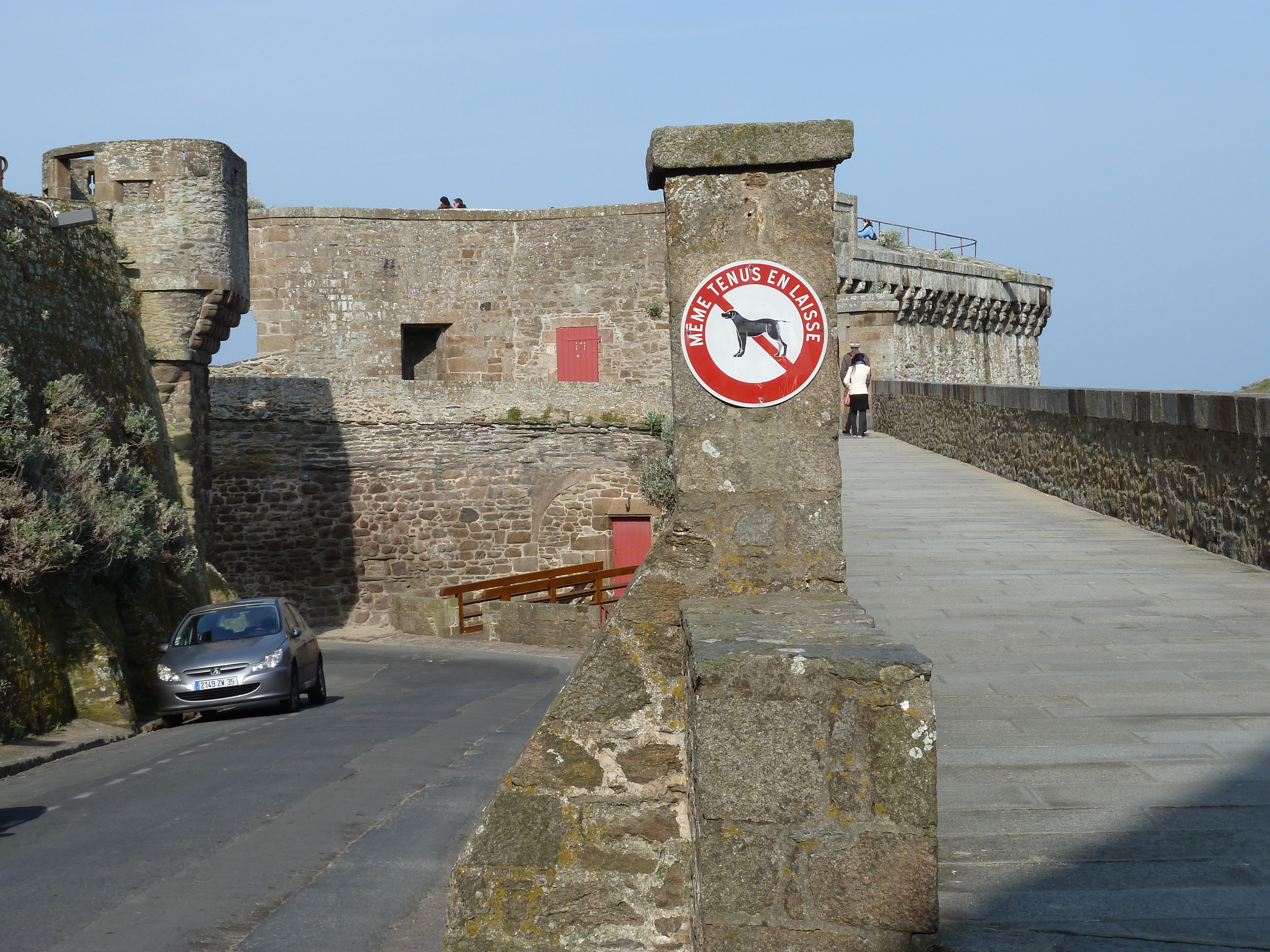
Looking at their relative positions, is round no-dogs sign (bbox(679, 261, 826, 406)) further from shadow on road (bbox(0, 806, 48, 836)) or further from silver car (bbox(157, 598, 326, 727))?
silver car (bbox(157, 598, 326, 727))

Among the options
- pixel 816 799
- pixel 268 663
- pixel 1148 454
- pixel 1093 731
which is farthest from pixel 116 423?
pixel 816 799

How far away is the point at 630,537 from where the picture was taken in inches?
928

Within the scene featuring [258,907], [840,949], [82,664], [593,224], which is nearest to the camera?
[840,949]

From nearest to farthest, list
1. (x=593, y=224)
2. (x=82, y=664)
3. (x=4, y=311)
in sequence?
(x=82, y=664)
(x=4, y=311)
(x=593, y=224)

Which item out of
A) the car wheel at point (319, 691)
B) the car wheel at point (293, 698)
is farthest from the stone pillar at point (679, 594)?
the car wheel at point (319, 691)

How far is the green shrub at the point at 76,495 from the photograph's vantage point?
487 inches

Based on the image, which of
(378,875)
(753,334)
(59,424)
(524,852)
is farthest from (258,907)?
(59,424)

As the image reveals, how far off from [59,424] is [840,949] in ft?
42.9

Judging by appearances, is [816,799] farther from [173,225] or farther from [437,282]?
[437,282]

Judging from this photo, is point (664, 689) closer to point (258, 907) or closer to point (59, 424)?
point (258, 907)

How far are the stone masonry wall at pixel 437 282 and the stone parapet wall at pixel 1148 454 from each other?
12.4 m

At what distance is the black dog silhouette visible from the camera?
453 cm

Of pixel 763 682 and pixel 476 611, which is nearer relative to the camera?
pixel 763 682

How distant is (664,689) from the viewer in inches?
178
